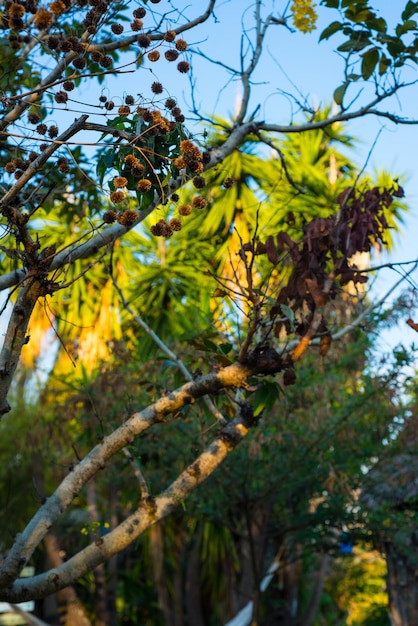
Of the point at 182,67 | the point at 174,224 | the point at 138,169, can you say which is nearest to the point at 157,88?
the point at 182,67

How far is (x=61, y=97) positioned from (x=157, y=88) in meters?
0.43

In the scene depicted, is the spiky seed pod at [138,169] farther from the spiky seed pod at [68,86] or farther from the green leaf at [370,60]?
the green leaf at [370,60]

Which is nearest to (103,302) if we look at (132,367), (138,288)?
(138,288)

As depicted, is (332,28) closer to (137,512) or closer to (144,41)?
(144,41)

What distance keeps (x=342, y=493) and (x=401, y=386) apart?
1.53 meters

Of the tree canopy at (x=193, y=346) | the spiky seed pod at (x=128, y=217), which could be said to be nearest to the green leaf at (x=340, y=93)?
the tree canopy at (x=193, y=346)

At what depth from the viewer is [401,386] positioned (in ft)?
27.3

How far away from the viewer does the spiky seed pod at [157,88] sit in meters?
3.28

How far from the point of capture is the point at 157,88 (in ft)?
10.8

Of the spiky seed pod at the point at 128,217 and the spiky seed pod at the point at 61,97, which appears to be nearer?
the spiky seed pod at the point at 128,217

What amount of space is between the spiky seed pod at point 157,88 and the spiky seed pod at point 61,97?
15.5 inches

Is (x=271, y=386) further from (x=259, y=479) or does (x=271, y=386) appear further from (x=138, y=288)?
(x=138, y=288)

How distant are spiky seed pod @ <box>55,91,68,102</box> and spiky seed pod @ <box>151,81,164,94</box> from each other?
39cm

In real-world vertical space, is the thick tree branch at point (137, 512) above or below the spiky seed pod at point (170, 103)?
below
